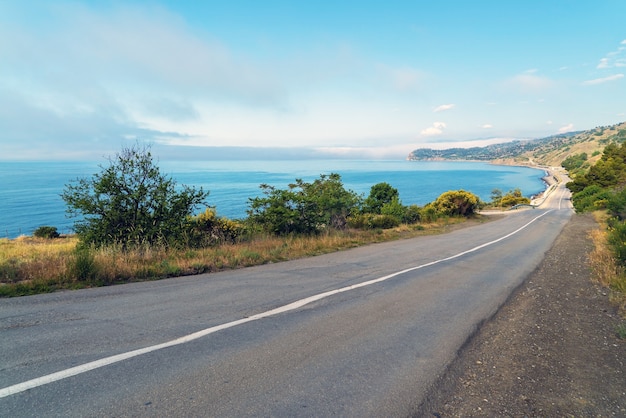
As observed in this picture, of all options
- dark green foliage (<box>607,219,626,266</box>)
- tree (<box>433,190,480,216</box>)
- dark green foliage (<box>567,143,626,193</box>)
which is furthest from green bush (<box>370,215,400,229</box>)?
dark green foliage (<box>567,143,626,193</box>)

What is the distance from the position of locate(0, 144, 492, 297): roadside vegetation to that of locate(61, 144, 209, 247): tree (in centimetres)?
3

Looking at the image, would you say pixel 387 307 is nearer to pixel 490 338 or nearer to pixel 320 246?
pixel 490 338

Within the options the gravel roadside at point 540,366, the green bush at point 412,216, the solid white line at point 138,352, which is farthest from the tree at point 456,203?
the solid white line at point 138,352

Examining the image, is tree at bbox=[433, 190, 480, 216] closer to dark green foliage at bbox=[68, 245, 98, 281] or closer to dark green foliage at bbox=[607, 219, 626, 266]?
dark green foliage at bbox=[607, 219, 626, 266]

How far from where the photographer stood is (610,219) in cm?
2250

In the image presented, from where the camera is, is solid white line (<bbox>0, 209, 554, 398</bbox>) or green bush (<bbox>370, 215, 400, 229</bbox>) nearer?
solid white line (<bbox>0, 209, 554, 398</bbox>)

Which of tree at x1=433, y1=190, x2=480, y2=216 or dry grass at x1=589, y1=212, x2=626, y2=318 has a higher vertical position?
dry grass at x1=589, y1=212, x2=626, y2=318

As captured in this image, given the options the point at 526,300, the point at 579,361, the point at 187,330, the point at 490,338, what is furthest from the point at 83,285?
the point at 526,300

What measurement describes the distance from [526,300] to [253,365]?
6.26 m

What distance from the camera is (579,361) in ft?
14.2

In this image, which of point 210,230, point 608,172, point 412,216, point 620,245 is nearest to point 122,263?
point 210,230

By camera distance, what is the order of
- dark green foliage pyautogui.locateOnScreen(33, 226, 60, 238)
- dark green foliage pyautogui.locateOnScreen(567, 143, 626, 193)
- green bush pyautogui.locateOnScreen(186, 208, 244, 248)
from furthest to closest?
1. dark green foliage pyautogui.locateOnScreen(567, 143, 626, 193)
2. dark green foliage pyautogui.locateOnScreen(33, 226, 60, 238)
3. green bush pyautogui.locateOnScreen(186, 208, 244, 248)

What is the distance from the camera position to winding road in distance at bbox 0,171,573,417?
3057mm

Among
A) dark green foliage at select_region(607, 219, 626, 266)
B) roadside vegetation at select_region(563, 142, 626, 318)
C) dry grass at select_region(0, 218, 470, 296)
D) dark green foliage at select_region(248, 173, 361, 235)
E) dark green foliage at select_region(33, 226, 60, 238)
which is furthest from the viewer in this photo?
dark green foliage at select_region(33, 226, 60, 238)
